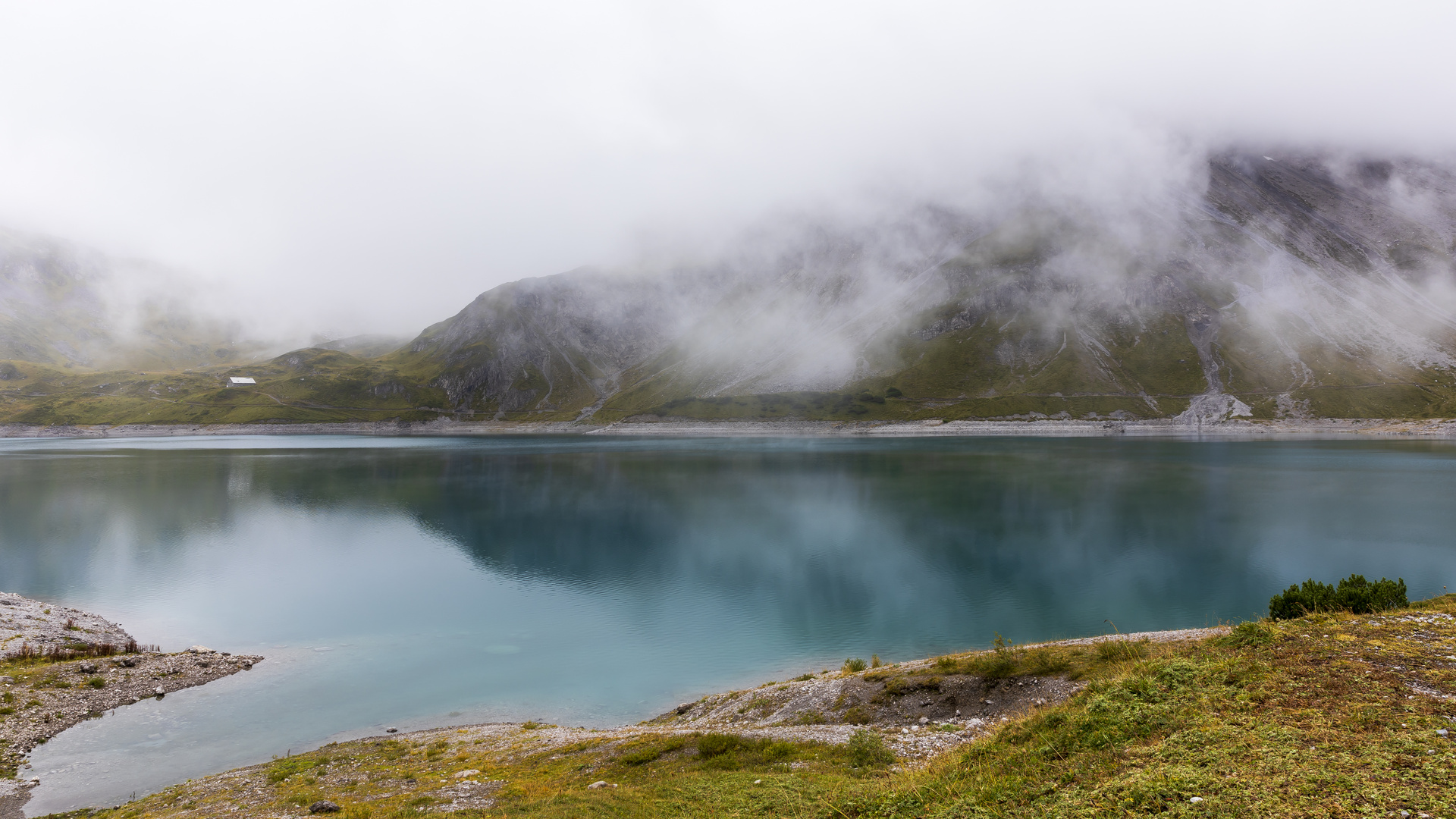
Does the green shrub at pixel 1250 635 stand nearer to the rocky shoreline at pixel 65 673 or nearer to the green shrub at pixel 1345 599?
the green shrub at pixel 1345 599

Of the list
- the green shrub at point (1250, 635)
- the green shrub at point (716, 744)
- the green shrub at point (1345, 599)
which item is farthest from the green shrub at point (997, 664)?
the green shrub at point (716, 744)

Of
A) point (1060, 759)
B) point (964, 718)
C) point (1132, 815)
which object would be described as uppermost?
point (1132, 815)

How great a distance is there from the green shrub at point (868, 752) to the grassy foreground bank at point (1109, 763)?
60mm

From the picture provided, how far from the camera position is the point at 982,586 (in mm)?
39969

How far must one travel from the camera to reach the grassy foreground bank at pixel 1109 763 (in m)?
7.04

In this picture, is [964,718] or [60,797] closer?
[964,718]

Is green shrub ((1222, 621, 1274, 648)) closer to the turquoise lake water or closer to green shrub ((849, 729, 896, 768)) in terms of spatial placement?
green shrub ((849, 729, 896, 768))

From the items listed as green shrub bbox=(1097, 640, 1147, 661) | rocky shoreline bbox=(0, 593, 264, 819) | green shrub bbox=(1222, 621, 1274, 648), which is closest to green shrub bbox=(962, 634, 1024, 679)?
green shrub bbox=(1097, 640, 1147, 661)

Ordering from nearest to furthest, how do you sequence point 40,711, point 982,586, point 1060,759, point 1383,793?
point 1383,793 → point 1060,759 → point 40,711 → point 982,586

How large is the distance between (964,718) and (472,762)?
13510mm

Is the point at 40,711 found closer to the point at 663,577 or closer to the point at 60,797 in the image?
the point at 60,797

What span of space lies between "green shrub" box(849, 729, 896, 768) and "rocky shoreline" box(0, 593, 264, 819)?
71.4 feet

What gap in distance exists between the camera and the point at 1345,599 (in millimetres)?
17219

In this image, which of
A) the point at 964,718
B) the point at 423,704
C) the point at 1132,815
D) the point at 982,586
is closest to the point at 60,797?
the point at 423,704
